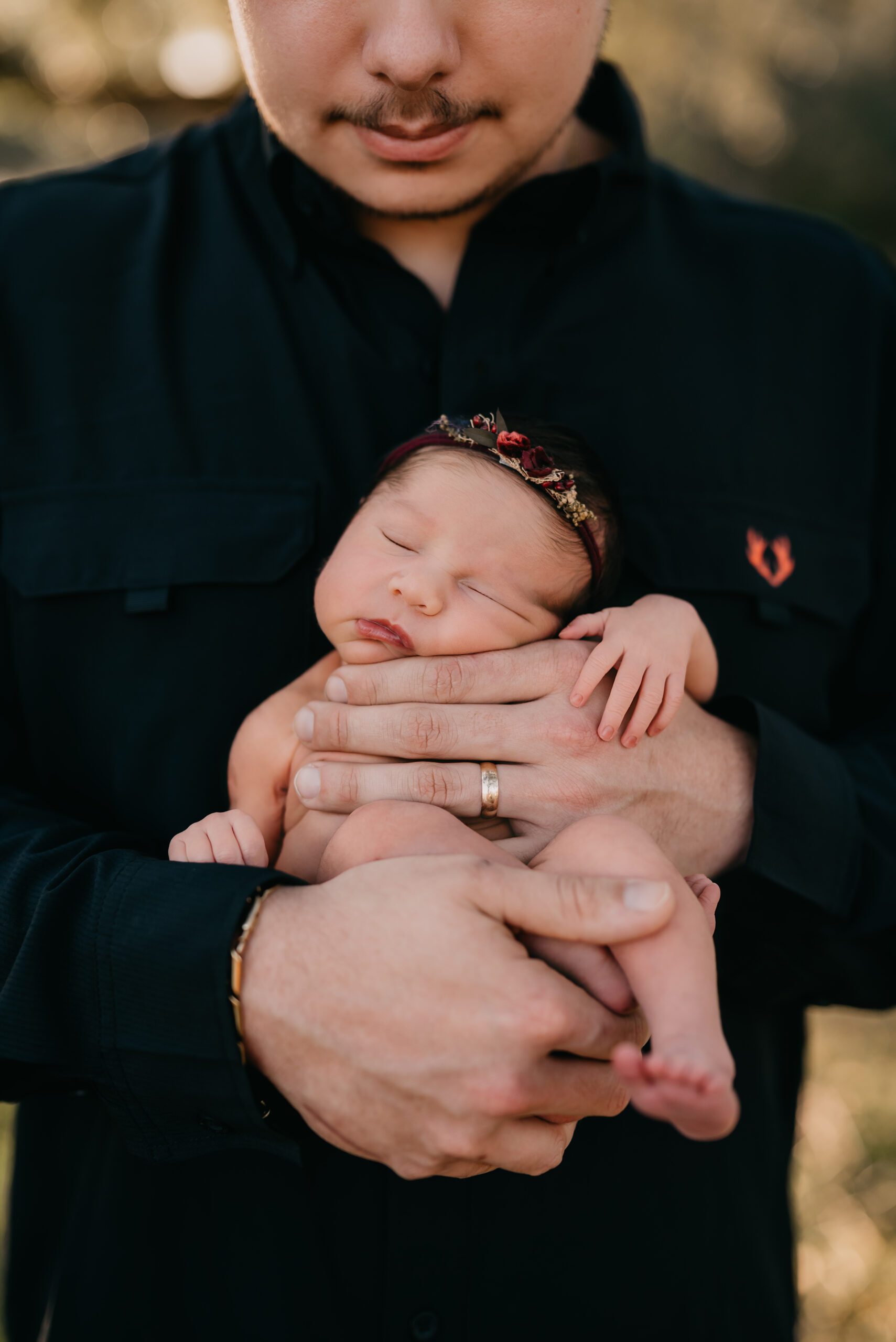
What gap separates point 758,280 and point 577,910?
4.92 ft

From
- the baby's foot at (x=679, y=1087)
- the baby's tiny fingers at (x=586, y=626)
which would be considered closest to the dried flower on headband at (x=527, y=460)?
the baby's tiny fingers at (x=586, y=626)

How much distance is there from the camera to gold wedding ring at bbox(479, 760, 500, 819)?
159 cm

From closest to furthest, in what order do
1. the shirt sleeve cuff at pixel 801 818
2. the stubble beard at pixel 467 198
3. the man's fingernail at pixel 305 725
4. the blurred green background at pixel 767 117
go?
the man's fingernail at pixel 305 725 < the shirt sleeve cuff at pixel 801 818 < the stubble beard at pixel 467 198 < the blurred green background at pixel 767 117

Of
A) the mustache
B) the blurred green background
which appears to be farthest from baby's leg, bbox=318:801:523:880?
the blurred green background

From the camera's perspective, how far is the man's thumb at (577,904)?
4.21 feet

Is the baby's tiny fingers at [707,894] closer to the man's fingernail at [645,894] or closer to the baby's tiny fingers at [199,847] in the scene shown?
the man's fingernail at [645,894]

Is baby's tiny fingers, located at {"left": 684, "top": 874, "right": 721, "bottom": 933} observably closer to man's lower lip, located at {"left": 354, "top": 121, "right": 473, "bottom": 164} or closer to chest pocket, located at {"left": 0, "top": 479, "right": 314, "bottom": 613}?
chest pocket, located at {"left": 0, "top": 479, "right": 314, "bottom": 613}

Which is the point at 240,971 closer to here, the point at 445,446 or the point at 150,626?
the point at 150,626

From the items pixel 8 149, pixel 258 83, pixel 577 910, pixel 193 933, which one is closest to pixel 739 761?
pixel 577 910

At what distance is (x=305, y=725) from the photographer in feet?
5.37

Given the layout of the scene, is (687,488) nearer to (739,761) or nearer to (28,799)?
(739,761)

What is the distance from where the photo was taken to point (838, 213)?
9461 millimetres

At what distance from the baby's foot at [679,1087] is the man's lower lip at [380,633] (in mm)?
752

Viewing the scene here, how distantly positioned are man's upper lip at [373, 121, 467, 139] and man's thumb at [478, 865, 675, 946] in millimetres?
1241
